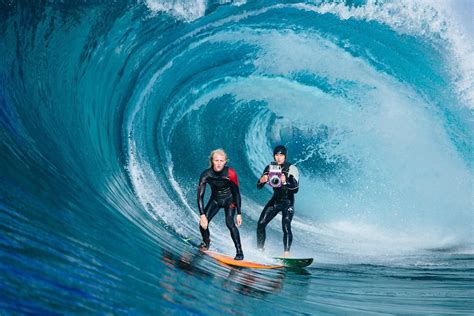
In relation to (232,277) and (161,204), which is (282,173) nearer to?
(232,277)

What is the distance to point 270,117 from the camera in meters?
13.7

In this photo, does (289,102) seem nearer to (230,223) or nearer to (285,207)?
(285,207)

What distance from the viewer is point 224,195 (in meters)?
6.08

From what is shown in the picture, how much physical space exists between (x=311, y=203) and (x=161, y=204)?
532cm

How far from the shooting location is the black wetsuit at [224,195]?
5.85m

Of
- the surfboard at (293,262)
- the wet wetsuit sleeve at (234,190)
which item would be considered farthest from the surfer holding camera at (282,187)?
the wet wetsuit sleeve at (234,190)

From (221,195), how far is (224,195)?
37 mm

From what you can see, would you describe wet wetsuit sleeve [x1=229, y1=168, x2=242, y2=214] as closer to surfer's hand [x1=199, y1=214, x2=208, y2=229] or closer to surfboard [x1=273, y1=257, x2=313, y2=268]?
surfer's hand [x1=199, y1=214, x2=208, y2=229]

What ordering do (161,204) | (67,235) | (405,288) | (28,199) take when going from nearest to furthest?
(67,235), (28,199), (405,288), (161,204)

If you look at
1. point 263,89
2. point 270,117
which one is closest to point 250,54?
point 263,89

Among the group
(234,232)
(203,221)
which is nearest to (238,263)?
(234,232)

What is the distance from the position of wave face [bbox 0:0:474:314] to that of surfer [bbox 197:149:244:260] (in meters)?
0.43

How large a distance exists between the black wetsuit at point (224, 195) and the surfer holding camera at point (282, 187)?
41 cm

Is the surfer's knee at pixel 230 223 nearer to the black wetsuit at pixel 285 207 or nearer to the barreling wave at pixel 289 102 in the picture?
the black wetsuit at pixel 285 207
